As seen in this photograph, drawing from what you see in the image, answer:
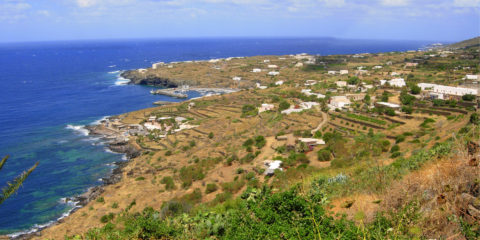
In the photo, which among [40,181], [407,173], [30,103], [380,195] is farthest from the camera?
[30,103]

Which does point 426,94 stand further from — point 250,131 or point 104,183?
point 104,183

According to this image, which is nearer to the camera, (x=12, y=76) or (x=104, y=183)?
(x=104, y=183)

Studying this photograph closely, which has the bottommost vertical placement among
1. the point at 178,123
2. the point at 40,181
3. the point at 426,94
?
the point at 40,181

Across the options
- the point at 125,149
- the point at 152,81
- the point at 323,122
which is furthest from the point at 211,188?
the point at 152,81

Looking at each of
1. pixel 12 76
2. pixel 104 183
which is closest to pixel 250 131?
pixel 104 183

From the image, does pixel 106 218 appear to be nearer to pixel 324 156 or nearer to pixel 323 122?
pixel 324 156

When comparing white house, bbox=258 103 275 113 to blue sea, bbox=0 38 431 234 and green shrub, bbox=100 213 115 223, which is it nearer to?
blue sea, bbox=0 38 431 234

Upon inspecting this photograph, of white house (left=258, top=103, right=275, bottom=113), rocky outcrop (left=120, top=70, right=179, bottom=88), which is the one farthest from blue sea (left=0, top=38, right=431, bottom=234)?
white house (left=258, top=103, right=275, bottom=113)
